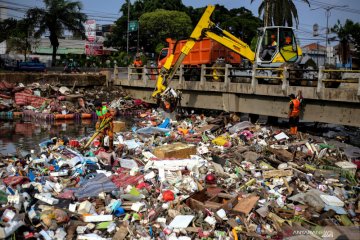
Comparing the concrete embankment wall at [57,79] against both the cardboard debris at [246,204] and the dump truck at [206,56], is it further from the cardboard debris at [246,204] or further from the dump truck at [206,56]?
the cardboard debris at [246,204]

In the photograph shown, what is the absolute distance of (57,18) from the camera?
1455 inches

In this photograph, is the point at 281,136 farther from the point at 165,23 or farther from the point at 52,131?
the point at 165,23

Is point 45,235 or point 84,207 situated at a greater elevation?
point 84,207

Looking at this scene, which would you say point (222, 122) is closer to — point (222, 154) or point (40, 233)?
point (222, 154)

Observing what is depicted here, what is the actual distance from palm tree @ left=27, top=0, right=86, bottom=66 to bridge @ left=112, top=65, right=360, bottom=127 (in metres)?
19.5

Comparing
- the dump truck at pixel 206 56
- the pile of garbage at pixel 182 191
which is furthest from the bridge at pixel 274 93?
the pile of garbage at pixel 182 191

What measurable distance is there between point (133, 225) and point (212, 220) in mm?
1371

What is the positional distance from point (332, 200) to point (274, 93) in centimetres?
790

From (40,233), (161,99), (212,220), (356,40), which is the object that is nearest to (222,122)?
(161,99)

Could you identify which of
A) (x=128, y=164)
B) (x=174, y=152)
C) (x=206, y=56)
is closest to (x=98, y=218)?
(x=128, y=164)

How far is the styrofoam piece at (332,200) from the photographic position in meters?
7.98

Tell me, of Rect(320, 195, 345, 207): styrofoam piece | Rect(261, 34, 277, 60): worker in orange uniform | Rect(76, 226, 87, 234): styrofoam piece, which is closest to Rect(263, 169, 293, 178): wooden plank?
Rect(320, 195, 345, 207): styrofoam piece

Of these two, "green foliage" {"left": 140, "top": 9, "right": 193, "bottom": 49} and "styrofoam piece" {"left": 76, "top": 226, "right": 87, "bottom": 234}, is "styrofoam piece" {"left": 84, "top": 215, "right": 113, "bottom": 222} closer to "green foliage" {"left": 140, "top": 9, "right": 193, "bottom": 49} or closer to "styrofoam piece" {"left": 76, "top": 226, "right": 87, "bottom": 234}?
"styrofoam piece" {"left": 76, "top": 226, "right": 87, "bottom": 234}

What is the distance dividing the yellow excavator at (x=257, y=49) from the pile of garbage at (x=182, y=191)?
5070 millimetres
